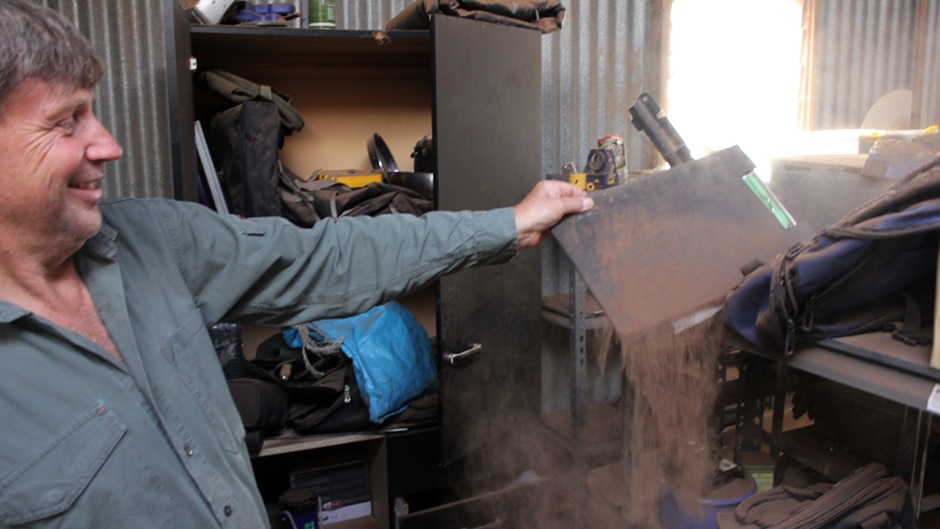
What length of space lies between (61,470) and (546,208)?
0.93m

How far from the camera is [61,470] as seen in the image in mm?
898

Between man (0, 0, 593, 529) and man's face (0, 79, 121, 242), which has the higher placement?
man's face (0, 79, 121, 242)

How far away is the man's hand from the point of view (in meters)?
1.36

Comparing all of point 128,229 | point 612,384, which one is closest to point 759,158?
point 612,384

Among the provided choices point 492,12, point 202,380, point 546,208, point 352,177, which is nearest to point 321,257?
point 202,380

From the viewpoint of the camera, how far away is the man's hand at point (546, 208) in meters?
1.36

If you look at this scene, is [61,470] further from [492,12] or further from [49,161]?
[492,12]

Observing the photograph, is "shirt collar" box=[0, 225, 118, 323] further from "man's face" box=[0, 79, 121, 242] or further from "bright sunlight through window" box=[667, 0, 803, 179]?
"bright sunlight through window" box=[667, 0, 803, 179]

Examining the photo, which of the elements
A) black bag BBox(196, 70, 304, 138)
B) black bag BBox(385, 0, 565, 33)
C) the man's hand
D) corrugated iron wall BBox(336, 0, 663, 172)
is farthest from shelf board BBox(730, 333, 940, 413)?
corrugated iron wall BBox(336, 0, 663, 172)

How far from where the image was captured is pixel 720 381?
1762 millimetres

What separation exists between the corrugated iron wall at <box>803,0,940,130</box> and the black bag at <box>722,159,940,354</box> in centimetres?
257

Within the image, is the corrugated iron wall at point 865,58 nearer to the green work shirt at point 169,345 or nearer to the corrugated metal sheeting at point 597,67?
the corrugated metal sheeting at point 597,67

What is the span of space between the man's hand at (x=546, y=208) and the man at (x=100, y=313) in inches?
16.8

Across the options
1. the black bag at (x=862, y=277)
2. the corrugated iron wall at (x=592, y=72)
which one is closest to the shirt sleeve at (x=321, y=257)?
the black bag at (x=862, y=277)
